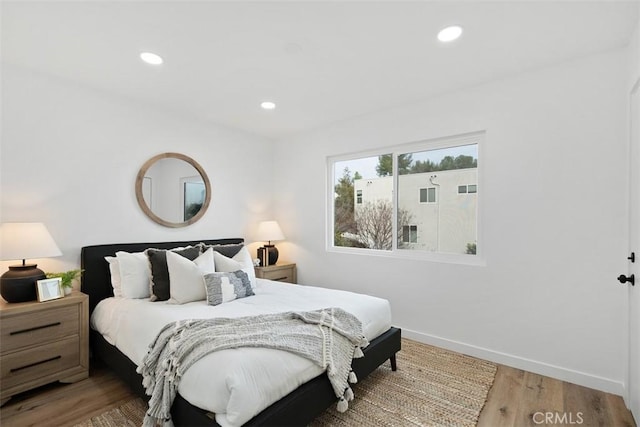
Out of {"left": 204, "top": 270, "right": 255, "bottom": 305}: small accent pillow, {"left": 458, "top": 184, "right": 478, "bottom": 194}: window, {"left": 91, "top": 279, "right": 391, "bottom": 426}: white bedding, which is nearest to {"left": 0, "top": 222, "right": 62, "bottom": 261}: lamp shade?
{"left": 91, "top": 279, "right": 391, "bottom": 426}: white bedding

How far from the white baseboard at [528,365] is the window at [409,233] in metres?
0.96

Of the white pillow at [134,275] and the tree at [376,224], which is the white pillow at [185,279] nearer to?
the white pillow at [134,275]

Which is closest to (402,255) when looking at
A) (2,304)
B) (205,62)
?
(205,62)

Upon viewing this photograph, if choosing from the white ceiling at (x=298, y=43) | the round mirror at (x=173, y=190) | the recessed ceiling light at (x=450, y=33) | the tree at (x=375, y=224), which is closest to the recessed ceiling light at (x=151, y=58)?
the white ceiling at (x=298, y=43)

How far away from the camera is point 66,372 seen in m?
2.34

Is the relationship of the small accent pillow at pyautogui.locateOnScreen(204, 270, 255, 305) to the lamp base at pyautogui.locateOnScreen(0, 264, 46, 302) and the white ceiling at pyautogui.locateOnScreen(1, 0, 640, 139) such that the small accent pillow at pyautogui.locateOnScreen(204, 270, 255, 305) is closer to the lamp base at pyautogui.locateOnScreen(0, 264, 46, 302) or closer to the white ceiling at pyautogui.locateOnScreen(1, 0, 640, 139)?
the lamp base at pyautogui.locateOnScreen(0, 264, 46, 302)

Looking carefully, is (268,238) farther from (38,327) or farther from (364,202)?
(38,327)

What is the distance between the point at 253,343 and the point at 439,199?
2.40 m

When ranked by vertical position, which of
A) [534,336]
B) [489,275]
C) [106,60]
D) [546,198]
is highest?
[106,60]

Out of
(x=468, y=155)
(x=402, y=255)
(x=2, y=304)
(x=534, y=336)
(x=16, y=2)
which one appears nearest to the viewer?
Result: (x=16, y=2)

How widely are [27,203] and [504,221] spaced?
4051 mm

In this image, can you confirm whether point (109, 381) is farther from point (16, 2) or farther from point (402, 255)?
point (402, 255)

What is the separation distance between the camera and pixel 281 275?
13.5 ft

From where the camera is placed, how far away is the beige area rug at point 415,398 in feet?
6.31
